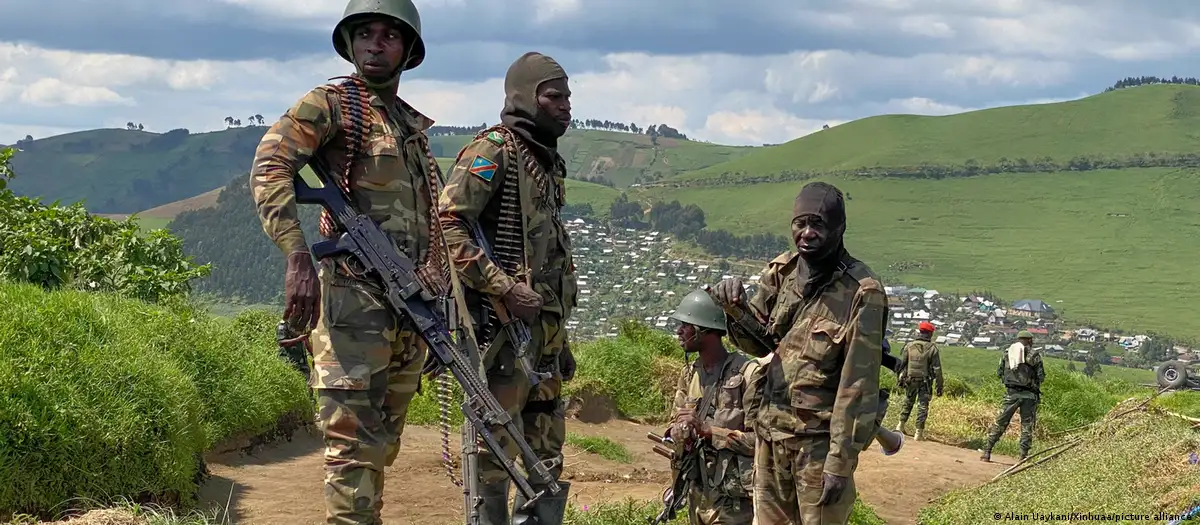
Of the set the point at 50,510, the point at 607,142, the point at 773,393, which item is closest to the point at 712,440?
the point at 773,393

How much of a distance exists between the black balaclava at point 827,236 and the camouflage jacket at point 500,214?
3.70 feet

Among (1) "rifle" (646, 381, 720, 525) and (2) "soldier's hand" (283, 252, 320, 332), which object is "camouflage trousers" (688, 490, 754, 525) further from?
(2) "soldier's hand" (283, 252, 320, 332)

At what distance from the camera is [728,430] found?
291 inches

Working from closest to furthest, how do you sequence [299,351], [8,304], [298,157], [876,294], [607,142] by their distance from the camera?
[298,157], [876,294], [8,304], [299,351], [607,142]

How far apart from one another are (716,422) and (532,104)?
273cm

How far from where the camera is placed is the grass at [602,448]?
13.3m

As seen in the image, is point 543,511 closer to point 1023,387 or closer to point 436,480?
point 436,480

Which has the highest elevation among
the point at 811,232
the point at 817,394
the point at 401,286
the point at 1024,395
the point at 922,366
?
the point at 811,232

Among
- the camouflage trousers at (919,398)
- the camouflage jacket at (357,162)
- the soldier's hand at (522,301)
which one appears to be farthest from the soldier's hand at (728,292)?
the camouflage trousers at (919,398)

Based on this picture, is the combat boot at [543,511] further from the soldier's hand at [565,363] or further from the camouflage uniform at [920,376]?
the camouflage uniform at [920,376]

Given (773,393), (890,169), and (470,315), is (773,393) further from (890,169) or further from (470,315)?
(890,169)

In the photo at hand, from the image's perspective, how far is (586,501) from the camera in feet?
33.1

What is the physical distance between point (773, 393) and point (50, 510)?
Result: 13.5 feet

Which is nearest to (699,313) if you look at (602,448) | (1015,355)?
(602,448)
